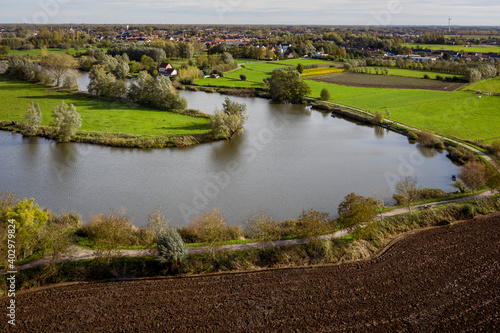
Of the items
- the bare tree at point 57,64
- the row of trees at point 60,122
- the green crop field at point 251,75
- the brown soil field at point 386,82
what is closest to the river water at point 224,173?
the row of trees at point 60,122

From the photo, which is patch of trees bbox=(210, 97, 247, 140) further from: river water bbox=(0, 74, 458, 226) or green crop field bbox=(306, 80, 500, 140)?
green crop field bbox=(306, 80, 500, 140)

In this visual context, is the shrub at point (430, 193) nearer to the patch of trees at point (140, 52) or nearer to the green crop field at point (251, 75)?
the green crop field at point (251, 75)

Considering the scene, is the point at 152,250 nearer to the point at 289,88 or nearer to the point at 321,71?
the point at 289,88

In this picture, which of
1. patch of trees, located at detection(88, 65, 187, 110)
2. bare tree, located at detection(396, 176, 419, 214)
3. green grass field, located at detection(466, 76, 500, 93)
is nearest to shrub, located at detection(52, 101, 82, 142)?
patch of trees, located at detection(88, 65, 187, 110)

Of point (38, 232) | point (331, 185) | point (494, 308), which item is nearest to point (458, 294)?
point (494, 308)

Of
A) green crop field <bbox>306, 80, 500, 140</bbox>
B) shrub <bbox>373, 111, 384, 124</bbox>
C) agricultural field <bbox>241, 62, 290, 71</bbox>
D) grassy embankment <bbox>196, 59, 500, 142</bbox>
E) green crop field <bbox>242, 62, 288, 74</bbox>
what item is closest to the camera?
Result: green crop field <bbox>306, 80, 500, 140</bbox>

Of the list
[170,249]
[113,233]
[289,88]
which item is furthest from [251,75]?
[170,249]

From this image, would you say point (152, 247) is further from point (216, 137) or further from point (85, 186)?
point (216, 137)
